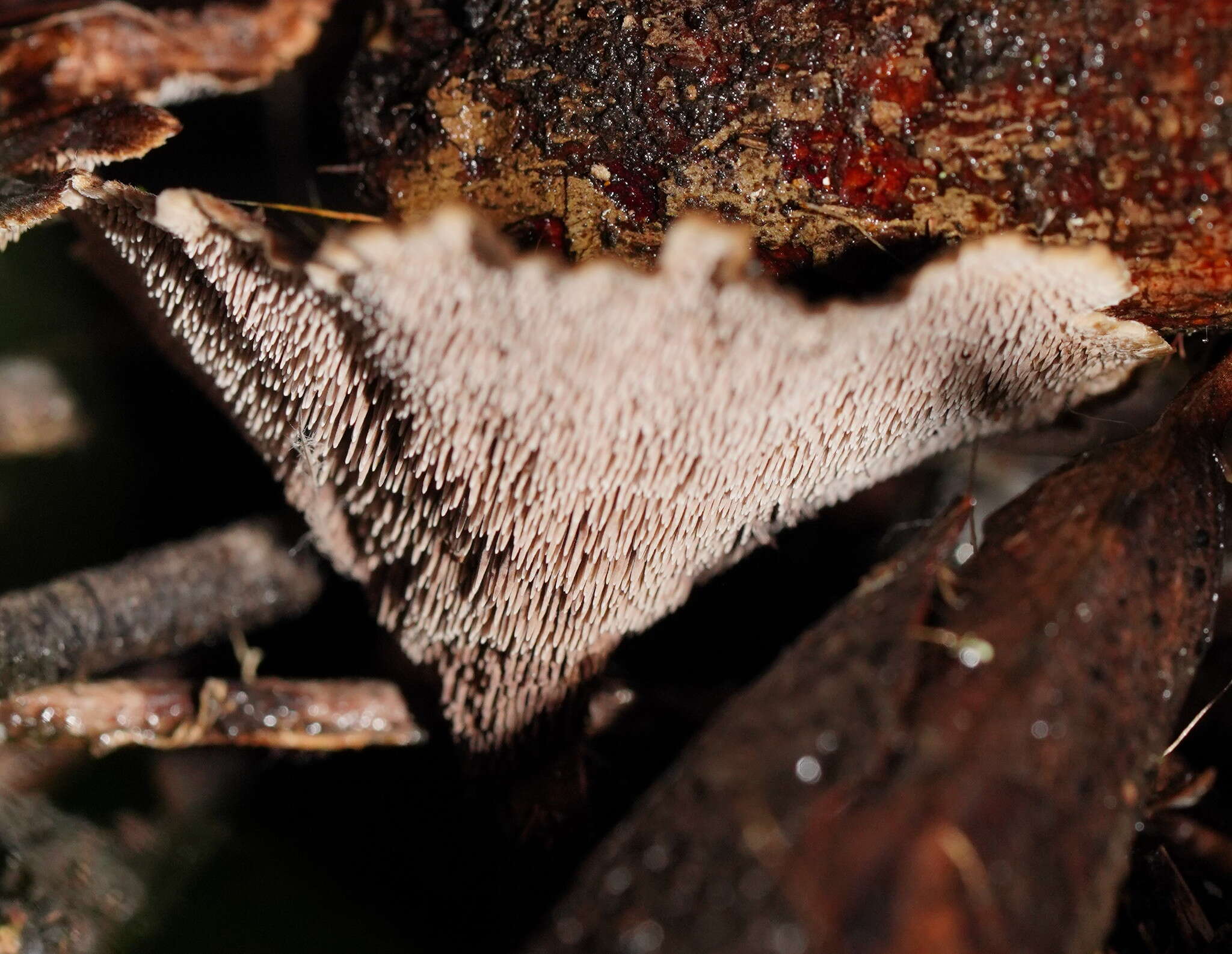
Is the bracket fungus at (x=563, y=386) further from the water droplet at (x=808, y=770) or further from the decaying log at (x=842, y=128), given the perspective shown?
the water droplet at (x=808, y=770)

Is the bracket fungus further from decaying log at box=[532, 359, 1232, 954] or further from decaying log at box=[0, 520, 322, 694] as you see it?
decaying log at box=[0, 520, 322, 694]

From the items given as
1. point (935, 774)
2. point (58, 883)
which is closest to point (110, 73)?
point (58, 883)

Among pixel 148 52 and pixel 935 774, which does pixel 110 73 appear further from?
pixel 935 774

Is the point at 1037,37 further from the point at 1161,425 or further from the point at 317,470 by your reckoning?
the point at 317,470

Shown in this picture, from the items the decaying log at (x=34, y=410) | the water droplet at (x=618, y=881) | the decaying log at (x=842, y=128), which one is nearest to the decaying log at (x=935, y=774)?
the water droplet at (x=618, y=881)

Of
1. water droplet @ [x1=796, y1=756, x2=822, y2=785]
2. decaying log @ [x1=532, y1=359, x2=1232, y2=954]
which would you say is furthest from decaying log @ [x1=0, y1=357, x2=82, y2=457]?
water droplet @ [x1=796, y1=756, x2=822, y2=785]

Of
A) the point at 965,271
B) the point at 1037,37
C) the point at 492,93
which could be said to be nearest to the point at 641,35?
the point at 492,93
